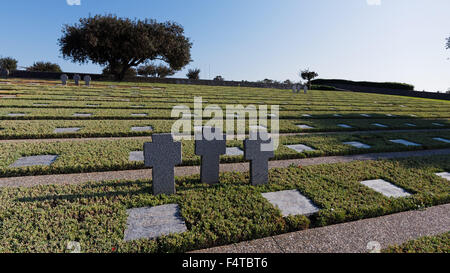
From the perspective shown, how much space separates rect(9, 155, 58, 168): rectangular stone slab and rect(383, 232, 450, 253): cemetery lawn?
489 cm

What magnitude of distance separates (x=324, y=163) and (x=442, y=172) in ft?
6.73

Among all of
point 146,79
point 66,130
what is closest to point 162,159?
point 66,130

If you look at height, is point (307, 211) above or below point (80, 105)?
below

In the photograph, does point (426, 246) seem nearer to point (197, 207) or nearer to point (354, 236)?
point (354, 236)

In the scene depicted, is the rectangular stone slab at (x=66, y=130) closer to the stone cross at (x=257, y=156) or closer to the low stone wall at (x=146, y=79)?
the stone cross at (x=257, y=156)

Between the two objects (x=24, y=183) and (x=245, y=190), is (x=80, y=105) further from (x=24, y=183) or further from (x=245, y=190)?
(x=245, y=190)

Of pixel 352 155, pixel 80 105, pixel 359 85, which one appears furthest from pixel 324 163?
pixel 359 85

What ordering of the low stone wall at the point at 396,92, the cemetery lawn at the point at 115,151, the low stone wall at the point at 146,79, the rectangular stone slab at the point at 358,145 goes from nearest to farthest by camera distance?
the cemetery lawn at the point at 115,151, the rectangular stone slab at the point at 358,145, the low stone wall at the point at 146,79, the low stone wall at the point at 396,92

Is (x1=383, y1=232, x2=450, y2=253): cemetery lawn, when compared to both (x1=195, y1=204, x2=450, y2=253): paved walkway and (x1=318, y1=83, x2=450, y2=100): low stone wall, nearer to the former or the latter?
(x1=195, y1=204, x2=450, y2=253): paved walkway

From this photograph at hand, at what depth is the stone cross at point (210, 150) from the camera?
3.37 meters

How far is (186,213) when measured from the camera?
276 cm

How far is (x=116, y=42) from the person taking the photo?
28797mm

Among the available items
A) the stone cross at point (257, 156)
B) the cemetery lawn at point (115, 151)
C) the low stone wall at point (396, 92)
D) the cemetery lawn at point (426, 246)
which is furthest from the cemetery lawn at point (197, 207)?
the low stone wall at point (396, 92)

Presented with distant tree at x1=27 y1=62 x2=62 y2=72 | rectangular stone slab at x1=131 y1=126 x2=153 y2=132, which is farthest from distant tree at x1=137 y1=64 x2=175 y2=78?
rectangular stone slab at x1=131 y1=126 x2=153 y2=132
